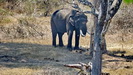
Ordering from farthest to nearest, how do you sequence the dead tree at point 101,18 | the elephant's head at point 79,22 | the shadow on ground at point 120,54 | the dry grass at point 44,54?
1. the elephant's head at point 79,22
2. the shadow on ground at point 120,54
3. the dry grass at point 44,54
4. the dead tree at point 101,18

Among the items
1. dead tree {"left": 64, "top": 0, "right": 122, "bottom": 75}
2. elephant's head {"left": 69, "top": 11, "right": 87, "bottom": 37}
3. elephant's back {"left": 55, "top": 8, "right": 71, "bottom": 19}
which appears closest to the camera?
dead tree {"left": 64, "top": 0, "right": 122, "bottom": 75}

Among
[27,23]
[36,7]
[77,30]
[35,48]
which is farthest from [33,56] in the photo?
[36,7]

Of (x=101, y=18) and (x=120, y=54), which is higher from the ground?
(x=101, y=18)

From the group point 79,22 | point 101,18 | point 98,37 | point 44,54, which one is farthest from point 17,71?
point 79,22

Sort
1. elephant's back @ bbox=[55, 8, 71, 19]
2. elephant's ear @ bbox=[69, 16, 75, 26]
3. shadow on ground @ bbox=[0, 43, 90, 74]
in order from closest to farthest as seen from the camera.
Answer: shadow on ground @ bbox=[0, 43, 90, 74]
elephant's ear @ bbox=[69, 16, 75, 26]
elephant's back @ bbox=[55, 8, 71, 19]

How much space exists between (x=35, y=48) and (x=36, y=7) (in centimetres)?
867

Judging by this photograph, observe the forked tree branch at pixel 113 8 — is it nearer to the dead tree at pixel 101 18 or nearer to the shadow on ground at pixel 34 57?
the dead tree at pixel 101 18

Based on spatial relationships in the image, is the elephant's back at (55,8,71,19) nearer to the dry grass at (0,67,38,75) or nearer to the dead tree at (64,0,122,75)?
the dry grass at (0,67,38,75)

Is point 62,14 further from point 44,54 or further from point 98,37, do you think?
point 98,37

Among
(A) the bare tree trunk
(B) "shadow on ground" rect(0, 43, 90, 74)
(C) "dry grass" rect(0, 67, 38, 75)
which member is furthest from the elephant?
(A) the bare tree trunk

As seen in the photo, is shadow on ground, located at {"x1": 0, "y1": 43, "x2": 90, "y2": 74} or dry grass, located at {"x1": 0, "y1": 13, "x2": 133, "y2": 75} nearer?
dry grass, located at {"x1": 0, "y1": 13, "x2": 133, "y2": 75}

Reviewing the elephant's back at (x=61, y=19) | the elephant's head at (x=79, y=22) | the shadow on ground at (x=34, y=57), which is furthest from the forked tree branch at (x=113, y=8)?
the elephant's back at (x=61, y=19)

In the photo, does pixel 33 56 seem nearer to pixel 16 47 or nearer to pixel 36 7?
pixel 16 47

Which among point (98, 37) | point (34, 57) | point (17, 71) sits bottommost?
point (17, 71)
